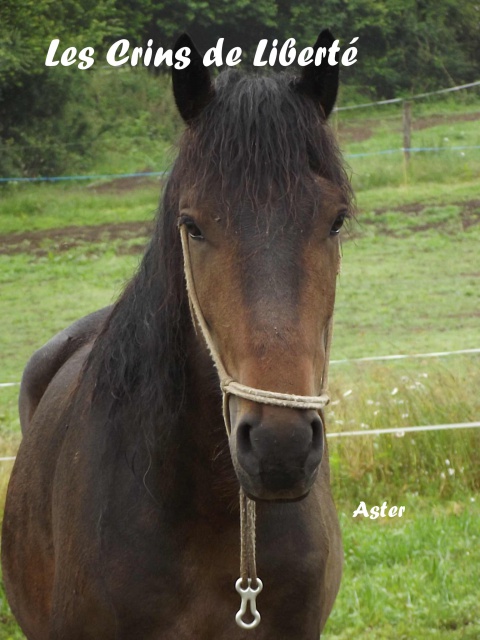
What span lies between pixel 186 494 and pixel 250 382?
2.10ft

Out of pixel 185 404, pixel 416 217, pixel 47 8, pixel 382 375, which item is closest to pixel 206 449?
pixel 185 404

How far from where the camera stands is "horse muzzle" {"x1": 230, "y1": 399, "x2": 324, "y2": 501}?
1780 millimetres

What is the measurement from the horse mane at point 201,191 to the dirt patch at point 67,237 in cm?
1024

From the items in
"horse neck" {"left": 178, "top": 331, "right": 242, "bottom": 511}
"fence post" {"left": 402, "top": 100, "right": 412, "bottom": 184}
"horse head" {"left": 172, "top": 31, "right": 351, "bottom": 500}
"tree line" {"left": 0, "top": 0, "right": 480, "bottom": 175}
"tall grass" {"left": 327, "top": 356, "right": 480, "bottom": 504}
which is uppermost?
"tree line" {"left": 0, "top": 0, "right": 480, "bottom": 175}

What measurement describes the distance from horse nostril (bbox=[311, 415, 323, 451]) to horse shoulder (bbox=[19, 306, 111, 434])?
2.07m

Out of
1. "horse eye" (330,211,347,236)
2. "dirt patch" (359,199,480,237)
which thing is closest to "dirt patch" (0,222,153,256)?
"dirt patch" (359,199,480,237)

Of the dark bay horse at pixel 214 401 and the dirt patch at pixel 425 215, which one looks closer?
the dark bay horse at pixel 214 401

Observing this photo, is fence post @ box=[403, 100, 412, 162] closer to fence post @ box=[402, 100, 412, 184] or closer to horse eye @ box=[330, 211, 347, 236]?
fence post @ box=[402, 100, 412, 184]

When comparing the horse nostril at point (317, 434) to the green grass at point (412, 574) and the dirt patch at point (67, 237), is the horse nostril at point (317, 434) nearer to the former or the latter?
the green grass at point (412, 574)

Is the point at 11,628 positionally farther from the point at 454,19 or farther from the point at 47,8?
the point at 454,19

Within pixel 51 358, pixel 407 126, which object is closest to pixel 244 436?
pixel 51 358

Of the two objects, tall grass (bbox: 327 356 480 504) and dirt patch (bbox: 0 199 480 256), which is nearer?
tall grass (bbox: 327 356 480 504)

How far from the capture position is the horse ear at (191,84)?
7.22 feet

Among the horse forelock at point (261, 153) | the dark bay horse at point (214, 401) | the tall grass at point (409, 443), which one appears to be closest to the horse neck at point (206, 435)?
the dark bay horse at point (214, 401)
